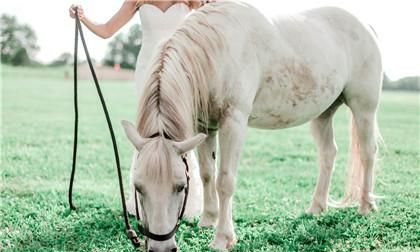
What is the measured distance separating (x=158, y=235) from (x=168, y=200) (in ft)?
0.65

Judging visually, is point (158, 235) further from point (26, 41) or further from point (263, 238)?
point (26, 41)

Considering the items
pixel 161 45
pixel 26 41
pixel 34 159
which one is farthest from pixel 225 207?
pixel 26 41

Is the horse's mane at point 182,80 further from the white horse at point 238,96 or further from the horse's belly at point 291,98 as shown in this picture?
the horse's belly at point 291,98

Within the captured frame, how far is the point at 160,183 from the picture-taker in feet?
9.90

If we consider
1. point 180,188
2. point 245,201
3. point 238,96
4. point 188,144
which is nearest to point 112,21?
point 238,96

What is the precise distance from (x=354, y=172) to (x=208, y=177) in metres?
1.64

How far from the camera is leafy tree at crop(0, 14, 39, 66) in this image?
5781 centimetres

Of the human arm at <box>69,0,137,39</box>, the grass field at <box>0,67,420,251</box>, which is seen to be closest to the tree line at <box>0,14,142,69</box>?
the grass field at <box>0,67,420,251</box>

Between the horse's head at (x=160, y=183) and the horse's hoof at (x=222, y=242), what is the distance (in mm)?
826

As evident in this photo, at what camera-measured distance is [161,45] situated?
12.0 feet

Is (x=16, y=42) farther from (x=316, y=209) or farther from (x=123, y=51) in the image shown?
(x=316, y=209)

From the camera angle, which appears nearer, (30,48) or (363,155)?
(363,155)

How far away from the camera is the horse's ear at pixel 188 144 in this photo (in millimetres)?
3084

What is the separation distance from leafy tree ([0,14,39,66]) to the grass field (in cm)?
5043
